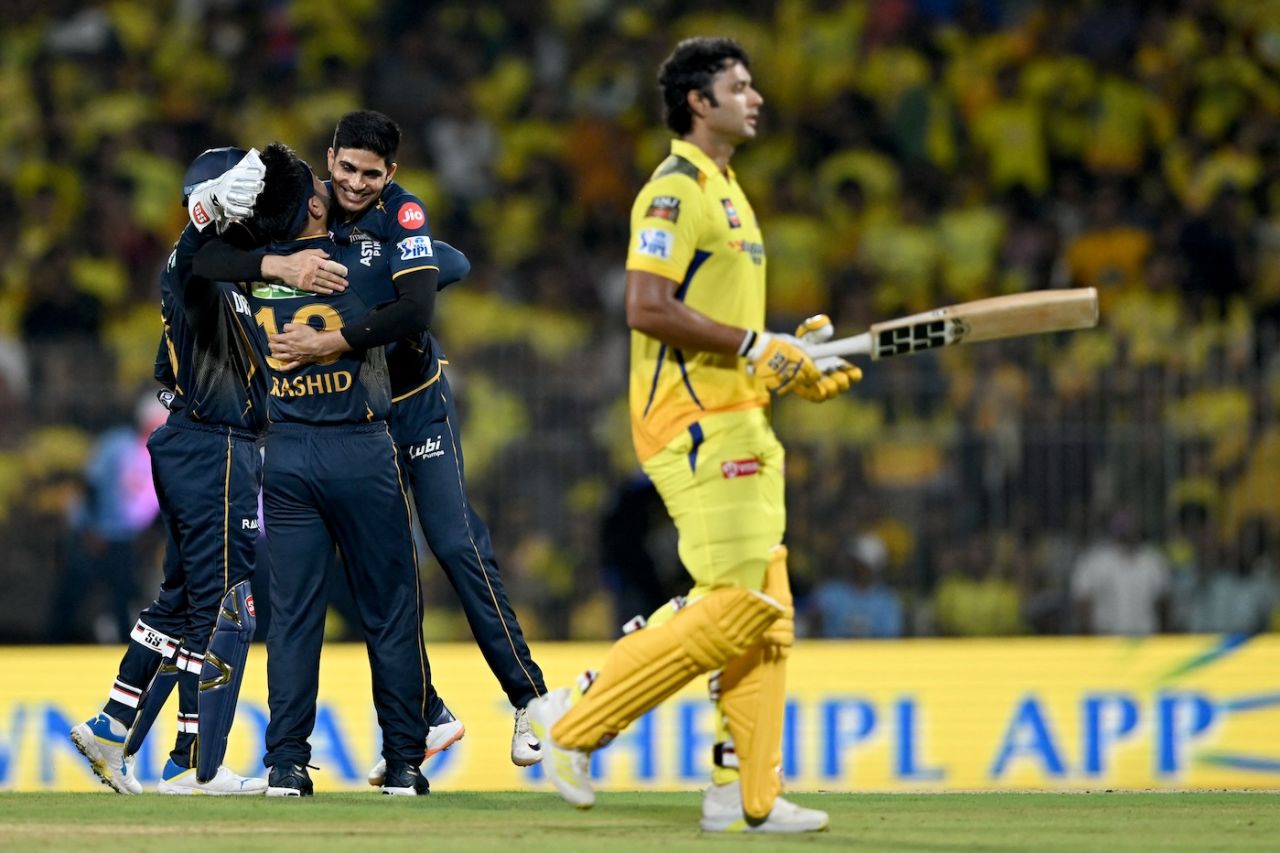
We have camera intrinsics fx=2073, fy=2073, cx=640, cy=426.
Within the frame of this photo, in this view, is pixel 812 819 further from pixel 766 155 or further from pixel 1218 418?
pixel 766 155

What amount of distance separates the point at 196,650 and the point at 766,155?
836cm

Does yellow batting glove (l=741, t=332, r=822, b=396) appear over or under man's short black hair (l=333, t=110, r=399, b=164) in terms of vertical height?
under

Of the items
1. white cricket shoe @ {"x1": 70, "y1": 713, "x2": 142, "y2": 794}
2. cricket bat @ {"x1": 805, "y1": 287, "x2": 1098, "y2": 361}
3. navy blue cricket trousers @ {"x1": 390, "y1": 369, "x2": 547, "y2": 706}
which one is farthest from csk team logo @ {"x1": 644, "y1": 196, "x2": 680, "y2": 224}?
white cricket shoe @ {"x1": 70, "y1": 713, "x2": 142, "y2": 794}

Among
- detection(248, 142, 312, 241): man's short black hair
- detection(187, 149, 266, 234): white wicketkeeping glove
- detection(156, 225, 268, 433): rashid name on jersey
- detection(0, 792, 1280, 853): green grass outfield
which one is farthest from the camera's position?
detection(156, 225, 268, 433): rashid name on jersey

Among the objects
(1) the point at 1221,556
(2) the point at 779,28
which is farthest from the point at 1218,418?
(2) the point at 779,28

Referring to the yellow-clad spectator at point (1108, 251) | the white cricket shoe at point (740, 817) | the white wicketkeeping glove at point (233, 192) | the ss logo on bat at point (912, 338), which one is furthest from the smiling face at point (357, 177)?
the yellow-clad spectator at point (1108, 251)

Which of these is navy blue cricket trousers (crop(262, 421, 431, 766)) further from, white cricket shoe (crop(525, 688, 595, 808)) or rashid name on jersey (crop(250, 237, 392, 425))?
white cricket shoe (crop(525, 688, 595, 808))

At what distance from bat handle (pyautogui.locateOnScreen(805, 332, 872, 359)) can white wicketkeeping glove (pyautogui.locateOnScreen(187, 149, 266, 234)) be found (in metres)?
1.98

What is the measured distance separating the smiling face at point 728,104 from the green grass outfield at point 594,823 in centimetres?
206

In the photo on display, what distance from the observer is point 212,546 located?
7.38m

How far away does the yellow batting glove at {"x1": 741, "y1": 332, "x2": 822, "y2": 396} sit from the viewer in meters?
5.80

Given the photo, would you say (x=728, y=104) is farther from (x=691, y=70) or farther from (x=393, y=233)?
(x=393, y=233)

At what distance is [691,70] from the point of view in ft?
20.0

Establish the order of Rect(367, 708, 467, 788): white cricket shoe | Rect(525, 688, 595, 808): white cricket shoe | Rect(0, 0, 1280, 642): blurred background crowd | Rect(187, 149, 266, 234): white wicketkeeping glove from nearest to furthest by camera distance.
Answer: Rect(525, 688, 595, 808): white cricket shoe < Rect(187, 149, 266, 234): white wicketkeeping glove < Rect(367, 708, 467, 788): white cricket shoe < Rect(0, 0, 1280, 642): blurred background crowd
